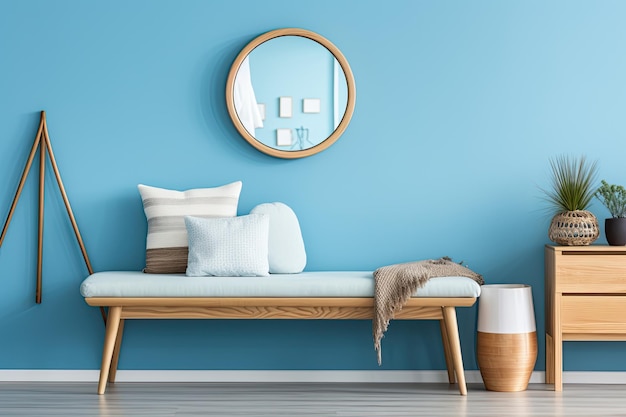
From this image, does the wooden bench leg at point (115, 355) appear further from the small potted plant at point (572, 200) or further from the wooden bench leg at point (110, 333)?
the small potted plant at point (572, 200)

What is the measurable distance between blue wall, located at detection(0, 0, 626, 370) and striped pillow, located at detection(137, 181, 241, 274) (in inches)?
5.6

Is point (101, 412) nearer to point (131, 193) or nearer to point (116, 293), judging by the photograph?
point (116, 293)

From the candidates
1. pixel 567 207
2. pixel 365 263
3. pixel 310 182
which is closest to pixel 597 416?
pixel 567 207

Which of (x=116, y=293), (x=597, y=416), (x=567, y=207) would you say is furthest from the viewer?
(x=567, y=207)

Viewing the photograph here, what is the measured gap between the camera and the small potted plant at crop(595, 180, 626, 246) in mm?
3590

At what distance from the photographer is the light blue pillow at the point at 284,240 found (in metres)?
3.63

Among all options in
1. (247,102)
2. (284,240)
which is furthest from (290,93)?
(284,240)

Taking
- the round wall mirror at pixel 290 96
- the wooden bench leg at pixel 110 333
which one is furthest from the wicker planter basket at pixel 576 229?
the wooden bench leg at pixel 110 333

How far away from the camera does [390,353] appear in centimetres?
383

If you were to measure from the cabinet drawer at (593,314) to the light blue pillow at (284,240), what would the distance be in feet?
4.10

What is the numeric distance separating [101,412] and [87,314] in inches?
32.4

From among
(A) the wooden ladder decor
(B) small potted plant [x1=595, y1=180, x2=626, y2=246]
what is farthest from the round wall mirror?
(B) small potted plant [x1=595, y1=180, x2=626, y2=246]

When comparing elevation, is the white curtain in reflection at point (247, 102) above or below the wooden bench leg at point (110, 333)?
above

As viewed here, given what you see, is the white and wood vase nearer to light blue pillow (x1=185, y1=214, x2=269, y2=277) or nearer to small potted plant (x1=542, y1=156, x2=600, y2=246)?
small potted plant (x1=542, y1=156, x2=600, y2=246)
